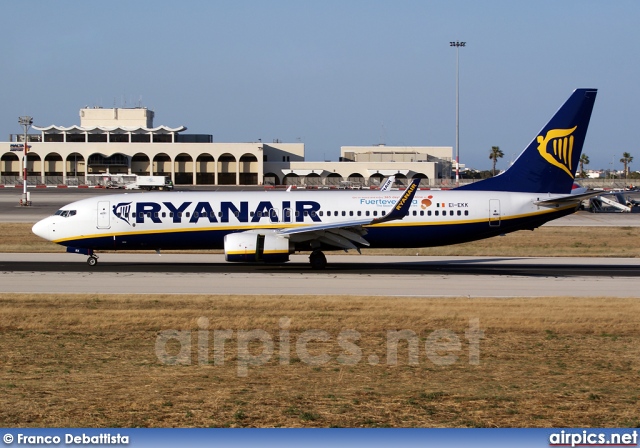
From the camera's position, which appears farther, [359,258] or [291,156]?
[291,156]

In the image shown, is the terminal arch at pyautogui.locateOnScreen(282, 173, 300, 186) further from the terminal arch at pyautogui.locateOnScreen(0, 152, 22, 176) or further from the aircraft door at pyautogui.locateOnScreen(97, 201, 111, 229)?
the aircraft door at pyautogui.locateOnScreen(97, 201, 111, 229)

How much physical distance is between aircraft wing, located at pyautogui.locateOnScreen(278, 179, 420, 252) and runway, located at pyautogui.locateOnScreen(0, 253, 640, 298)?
4.49 feet

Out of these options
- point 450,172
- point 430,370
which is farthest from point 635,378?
point 450,172

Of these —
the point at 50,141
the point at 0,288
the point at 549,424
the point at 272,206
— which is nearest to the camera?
the point at 549,424

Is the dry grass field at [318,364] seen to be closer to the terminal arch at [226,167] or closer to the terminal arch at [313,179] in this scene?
the terminal arch at [313,179]

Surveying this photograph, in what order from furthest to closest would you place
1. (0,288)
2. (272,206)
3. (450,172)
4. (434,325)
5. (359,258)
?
(450,172), (359,258), (272,206), (0,288), (434,325)

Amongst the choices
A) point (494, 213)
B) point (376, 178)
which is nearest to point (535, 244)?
point (494, 213)

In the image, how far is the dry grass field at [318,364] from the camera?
39.2ft

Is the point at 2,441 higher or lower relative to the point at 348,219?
lower

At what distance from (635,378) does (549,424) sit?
433cm

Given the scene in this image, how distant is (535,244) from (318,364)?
1372 inches

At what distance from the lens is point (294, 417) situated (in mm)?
11695

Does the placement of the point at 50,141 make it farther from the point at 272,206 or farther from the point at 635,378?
the point at 635,378

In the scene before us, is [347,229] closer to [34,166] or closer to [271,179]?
[271,179]
